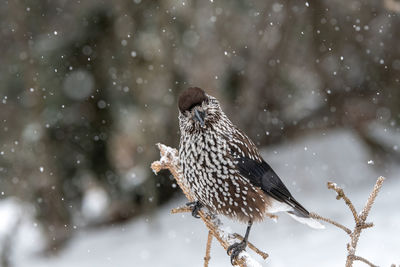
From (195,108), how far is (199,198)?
476 millimetres

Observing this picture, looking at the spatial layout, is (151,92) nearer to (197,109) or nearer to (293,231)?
(293,231)

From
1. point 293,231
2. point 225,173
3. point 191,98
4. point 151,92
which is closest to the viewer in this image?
point 191,98

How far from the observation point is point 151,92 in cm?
585

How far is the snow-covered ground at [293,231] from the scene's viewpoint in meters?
6.12

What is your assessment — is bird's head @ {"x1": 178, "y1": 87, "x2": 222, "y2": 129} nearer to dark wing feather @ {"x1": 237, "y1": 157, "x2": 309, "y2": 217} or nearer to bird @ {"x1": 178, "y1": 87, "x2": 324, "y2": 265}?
bird @ {"x1": 178, "y1": 87, "x2": 324, "y2": 265}

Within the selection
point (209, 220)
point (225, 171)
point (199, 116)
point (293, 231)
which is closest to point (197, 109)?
point (199, 116)

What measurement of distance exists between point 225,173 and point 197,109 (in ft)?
1.43

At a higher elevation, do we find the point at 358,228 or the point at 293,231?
the point at 293,231

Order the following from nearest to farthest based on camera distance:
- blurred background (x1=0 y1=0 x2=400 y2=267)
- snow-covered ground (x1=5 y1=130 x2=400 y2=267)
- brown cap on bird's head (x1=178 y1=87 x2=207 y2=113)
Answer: brown cap on bird's head (x1=178 y1=87 x2=207 y2=113)
blurred background (x1=0 y1=0 x2=400 y2=267)
snow-covered ground (x1=5 y1=130 x2=400 y2=267)

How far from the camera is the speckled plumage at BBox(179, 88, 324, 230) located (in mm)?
2816

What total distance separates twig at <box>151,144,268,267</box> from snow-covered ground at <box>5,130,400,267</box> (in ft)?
11.0

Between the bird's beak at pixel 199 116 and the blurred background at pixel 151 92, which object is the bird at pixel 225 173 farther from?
the blurred background at pixel 151 92

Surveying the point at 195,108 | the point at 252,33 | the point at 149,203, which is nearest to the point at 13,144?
the point at 149,203

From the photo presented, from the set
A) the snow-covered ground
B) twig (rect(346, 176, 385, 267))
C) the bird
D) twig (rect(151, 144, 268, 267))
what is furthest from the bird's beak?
the snow-covered ground
